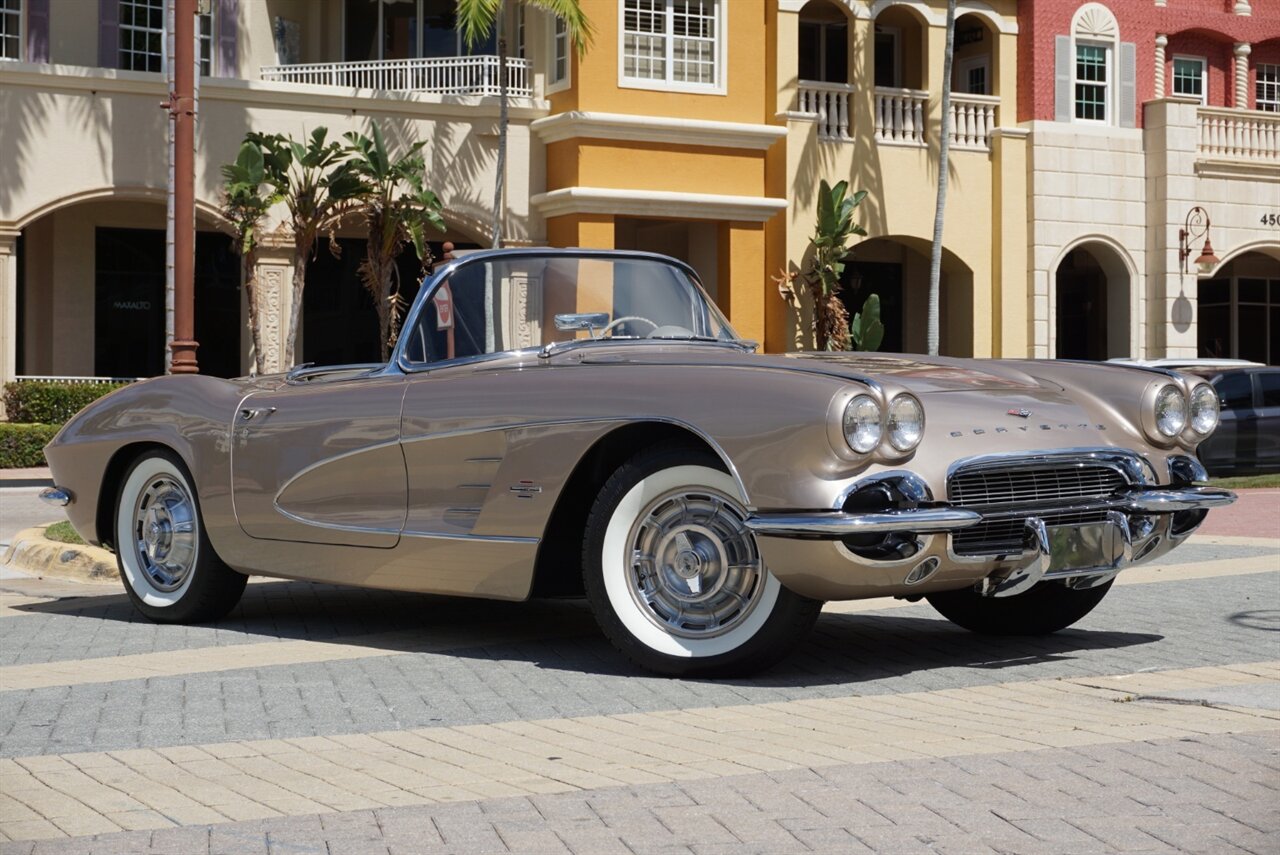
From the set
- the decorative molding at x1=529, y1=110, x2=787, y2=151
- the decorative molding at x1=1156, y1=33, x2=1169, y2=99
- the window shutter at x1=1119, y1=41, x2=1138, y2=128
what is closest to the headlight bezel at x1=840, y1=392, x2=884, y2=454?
the decorative molding at x1=529, y1=110, x2=787, y2=151

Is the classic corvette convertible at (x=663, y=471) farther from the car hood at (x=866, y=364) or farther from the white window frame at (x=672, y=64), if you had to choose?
the white window frame at (x=672, y=64)

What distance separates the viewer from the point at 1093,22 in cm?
3002

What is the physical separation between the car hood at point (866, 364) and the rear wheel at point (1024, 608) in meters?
0.94

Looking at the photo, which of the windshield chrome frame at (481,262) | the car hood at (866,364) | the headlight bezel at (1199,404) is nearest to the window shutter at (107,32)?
the windshield chrome frame at (481,262)

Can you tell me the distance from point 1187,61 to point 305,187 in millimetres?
16749

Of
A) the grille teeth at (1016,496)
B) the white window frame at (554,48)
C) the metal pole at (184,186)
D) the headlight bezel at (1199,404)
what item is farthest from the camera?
the white window frame at (554,48)

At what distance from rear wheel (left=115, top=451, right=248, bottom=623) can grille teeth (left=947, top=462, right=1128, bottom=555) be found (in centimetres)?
347

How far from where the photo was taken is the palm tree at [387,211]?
24.9 m

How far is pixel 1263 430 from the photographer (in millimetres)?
21156

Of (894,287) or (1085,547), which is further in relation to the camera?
(894,287)

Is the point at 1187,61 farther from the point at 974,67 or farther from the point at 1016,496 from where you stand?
the point at 1016,496

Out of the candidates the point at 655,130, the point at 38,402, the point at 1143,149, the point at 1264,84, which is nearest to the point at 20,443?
the point at 38,402

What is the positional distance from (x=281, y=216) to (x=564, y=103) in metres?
4.44

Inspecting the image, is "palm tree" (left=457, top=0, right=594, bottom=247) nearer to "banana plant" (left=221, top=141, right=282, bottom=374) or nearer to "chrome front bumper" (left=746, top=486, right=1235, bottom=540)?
"banana plant" (left=221, top=141, right=282, bottom=374)
